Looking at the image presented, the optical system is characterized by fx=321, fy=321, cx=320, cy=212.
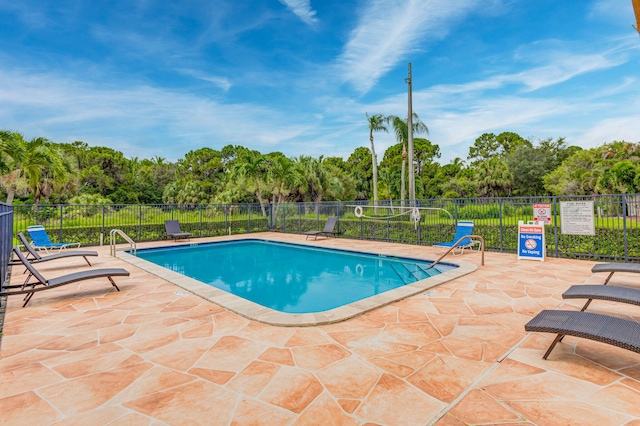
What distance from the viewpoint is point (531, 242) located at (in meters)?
7.82

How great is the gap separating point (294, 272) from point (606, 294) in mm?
6305

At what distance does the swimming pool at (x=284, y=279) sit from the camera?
405 centimetres

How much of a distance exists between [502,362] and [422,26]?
49.3 ft

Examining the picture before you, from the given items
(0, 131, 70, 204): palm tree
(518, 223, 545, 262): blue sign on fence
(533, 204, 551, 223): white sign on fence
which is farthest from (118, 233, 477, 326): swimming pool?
(0, 131, 70, 204): palm tree

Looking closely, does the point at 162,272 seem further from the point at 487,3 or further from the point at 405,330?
the point at 487,3

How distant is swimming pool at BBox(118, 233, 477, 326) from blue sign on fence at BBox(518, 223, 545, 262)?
1665 mm

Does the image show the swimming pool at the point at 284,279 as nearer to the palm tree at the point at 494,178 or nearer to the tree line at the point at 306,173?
the tree line at the point at 306,173

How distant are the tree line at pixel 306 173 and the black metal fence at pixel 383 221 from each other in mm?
3780

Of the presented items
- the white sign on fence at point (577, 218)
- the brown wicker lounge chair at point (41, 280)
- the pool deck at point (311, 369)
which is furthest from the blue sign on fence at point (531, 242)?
the brown wicker lounge chair at point (41, 280)

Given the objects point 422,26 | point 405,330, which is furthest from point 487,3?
point 405,330

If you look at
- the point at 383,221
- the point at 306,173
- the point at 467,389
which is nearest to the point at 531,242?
the point at 383,221

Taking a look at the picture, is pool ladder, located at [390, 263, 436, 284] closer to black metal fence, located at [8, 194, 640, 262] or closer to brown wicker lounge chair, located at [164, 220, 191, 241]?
black metal fence, located at [8, 194, 640, 262]

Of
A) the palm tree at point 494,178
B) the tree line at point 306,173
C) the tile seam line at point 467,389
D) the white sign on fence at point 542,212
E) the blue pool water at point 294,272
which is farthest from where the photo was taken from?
the palm tree at point 494,178

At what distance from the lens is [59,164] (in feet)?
48.9
